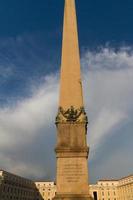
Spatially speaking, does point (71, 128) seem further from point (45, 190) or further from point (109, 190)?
point (109, 190)

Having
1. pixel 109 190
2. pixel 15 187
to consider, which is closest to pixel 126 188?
pixel 109 190

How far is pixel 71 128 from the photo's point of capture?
17672 mm

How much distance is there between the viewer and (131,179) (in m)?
122

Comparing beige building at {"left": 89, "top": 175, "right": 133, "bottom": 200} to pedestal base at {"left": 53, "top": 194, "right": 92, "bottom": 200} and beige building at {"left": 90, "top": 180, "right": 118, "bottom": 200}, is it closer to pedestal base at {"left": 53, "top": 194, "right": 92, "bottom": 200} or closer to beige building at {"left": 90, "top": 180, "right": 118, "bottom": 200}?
beige building at {"left": 90, "top": 180, "right": 118, "bottom": 200}

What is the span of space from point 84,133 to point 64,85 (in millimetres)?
3214

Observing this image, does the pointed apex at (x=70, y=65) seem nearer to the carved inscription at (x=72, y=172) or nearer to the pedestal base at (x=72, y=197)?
the carved inscription at (x=72, y=172)

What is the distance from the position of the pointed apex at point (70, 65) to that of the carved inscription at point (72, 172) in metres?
3.46

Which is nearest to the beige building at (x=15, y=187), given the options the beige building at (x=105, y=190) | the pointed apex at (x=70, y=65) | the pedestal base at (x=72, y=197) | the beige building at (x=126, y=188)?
the beige building at (x=105, y=190)

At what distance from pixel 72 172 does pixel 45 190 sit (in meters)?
123

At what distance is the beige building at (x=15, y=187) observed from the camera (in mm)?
94062

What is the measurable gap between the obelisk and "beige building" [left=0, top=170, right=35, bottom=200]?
261 feet

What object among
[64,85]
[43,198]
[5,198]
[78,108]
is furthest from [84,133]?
[43,198]

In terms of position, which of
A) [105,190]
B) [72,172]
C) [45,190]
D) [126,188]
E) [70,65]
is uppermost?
[105,190]

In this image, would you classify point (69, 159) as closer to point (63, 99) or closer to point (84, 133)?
point (84, 133)
